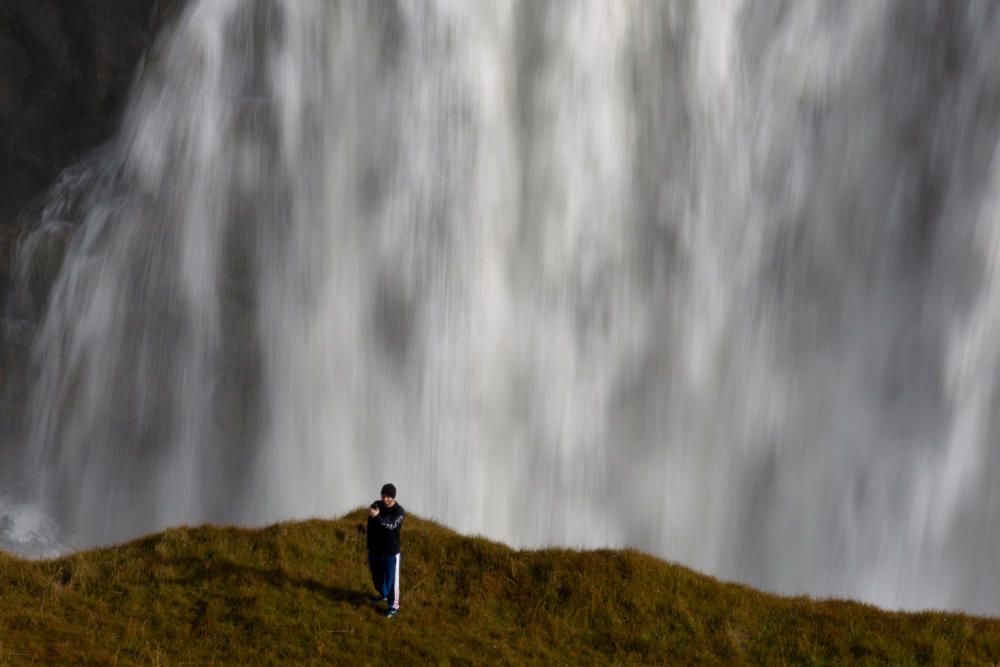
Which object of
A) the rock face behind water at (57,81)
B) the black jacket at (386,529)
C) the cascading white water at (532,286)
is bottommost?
the black jacket at (386,529)

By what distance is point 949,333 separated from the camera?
112ft

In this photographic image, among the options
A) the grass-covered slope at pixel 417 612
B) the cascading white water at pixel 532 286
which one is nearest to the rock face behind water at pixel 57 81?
the cascading white water at pixel 532 286

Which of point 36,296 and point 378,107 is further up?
point 378,107

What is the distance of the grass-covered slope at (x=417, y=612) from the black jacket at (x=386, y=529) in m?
1.30

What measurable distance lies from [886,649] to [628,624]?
4.30 m

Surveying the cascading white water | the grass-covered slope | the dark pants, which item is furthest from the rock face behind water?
the dark pants

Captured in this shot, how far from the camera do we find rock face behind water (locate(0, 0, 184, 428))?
42.9 meters

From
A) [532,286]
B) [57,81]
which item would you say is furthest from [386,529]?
[57,81]

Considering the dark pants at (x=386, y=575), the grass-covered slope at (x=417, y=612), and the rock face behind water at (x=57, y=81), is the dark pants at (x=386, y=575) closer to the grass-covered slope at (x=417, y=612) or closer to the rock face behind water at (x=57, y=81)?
the grass-covered slope at (x=417, y=612)

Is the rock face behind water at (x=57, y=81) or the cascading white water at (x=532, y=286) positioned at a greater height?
the rock face behind water at (x=57, y=81)

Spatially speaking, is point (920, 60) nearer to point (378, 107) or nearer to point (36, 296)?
point (378, 107)

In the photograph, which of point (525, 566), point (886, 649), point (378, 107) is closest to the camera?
point (886, 649)

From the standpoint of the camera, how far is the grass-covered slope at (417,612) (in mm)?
13258

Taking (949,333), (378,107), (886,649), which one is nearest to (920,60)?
(949,333)
